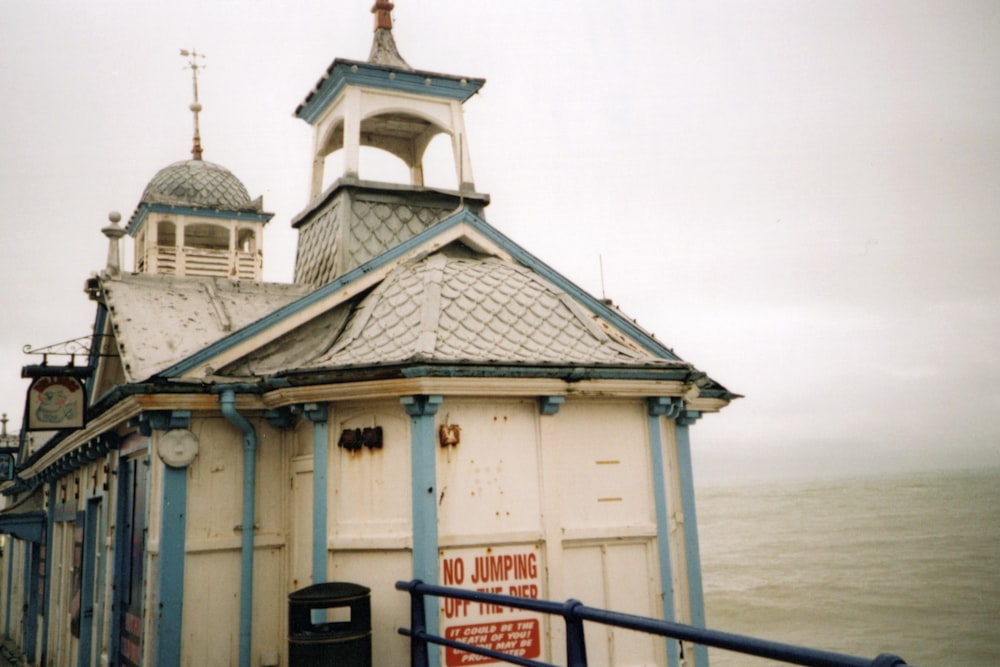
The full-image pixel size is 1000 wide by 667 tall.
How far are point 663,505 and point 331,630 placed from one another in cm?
309

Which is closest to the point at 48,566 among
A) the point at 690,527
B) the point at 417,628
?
the point at 417,628

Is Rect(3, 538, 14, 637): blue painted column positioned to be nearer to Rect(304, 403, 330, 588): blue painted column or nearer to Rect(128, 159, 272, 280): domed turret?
Rect(128, 159, 272, 280): domed turret

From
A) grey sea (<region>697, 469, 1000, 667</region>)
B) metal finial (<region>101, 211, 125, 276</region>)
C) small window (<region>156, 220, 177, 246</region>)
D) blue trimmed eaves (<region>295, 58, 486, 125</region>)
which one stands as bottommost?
grey sea (<region>697, 469, 1000, 667</region>)

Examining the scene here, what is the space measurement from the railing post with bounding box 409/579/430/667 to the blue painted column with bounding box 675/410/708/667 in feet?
9.94

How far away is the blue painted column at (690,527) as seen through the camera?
796cm

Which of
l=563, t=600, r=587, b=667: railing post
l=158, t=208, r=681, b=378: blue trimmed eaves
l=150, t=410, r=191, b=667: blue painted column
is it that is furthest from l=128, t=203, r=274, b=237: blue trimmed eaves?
l=563, t=600, r=587, b=667: railing post

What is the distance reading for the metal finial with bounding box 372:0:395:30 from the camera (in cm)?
1104

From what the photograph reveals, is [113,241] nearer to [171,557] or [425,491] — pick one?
[171,557]

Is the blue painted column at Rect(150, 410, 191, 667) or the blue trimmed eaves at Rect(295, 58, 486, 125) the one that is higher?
the blue trimmed eaves at Rect(295, 58, 486, 125)

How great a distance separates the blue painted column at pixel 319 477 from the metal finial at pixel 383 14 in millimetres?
6107

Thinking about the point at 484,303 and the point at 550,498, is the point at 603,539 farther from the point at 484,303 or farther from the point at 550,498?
the point at 484,303

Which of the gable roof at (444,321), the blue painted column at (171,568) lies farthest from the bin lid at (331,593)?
the gable roof at (444,321)

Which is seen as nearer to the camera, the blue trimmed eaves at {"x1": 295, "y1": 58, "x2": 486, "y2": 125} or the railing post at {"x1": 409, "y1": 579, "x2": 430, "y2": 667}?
the railing post at {"x1": 409, "y1": 579, "x2": 430, "y2": 667}

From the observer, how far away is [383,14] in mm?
11141
